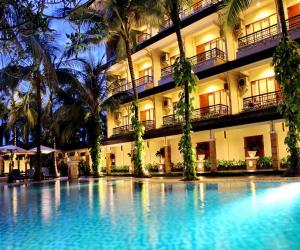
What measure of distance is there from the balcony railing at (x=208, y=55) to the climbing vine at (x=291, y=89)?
32.0 ft

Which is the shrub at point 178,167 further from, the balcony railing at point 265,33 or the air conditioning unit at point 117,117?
the balcony railing at point 265,33

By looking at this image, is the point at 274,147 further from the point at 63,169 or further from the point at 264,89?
the point at 63,169

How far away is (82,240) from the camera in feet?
19.1

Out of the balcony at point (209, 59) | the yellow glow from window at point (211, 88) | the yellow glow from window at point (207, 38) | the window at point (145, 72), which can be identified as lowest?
the yellow glow from window at point (211, 88)

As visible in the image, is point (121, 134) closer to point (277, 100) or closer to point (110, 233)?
point (277, 100)

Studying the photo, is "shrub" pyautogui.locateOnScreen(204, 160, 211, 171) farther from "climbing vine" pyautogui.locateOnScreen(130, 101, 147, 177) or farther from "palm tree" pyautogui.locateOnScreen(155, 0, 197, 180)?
"palm tree" pyautogui.locateOnScreen(155, 0, 197, 180)

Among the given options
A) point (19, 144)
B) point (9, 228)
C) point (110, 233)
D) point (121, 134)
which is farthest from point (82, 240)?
point (19, 144)

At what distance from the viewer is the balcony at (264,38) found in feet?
66.0

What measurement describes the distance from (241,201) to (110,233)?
4.26 m

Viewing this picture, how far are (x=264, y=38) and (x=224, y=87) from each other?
4.04 meters

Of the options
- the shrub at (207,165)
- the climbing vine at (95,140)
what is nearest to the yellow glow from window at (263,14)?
the shrub at (207,165)

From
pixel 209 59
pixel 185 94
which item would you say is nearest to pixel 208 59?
pixel 209 59

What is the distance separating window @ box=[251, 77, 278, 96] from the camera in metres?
21.7

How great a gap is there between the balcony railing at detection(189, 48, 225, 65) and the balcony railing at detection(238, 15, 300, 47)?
1471 mm
